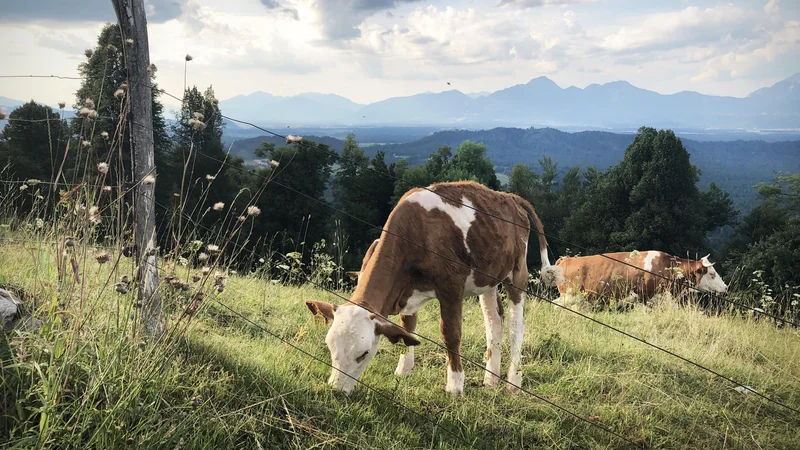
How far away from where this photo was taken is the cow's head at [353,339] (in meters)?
4.03

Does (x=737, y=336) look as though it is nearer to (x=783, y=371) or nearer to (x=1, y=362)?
(x=783, y=371)

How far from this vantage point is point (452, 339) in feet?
15.8

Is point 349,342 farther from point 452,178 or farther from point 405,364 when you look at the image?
point 452,178

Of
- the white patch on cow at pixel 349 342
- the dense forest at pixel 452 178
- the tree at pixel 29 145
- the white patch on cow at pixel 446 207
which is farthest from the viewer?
the dense forest at pixel 452 178

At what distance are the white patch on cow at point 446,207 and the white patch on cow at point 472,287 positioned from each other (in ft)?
1.01

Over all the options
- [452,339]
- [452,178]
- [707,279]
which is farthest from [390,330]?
[452,178]

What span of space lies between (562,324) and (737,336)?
2.49 m

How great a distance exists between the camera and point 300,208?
2919cm

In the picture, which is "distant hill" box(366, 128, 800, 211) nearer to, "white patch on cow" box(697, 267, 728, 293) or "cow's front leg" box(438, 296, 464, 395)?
"white patch on cow" box(697, 267, 728, 293)

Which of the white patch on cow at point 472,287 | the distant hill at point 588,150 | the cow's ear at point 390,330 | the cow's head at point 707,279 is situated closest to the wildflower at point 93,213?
the cow's ear at point 390,330

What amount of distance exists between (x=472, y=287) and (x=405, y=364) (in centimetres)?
104

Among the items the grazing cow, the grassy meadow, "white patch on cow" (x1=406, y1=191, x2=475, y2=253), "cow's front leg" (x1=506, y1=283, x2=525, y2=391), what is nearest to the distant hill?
the grazing cow

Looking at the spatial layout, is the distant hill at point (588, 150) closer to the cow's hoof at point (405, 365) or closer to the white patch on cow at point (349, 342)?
the cow's hoof at point (405, 365)

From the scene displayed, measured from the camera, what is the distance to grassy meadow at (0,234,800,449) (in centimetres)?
275
